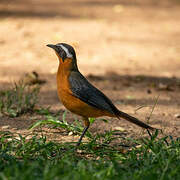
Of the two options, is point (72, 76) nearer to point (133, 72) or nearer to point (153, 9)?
point (133, 72)

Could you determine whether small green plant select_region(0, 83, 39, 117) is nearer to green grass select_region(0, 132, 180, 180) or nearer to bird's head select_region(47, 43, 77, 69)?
green grass select_region(0, 132, 180, 180)

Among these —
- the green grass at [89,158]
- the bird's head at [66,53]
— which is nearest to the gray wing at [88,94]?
the bird's head at [66,53]

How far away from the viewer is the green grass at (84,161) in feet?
12.9

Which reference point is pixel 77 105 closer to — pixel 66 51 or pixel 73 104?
pixel 73 104

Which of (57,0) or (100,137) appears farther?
(57,0)

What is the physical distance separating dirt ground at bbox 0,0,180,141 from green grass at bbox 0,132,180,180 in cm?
65

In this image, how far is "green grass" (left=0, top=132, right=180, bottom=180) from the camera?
392 centimetres

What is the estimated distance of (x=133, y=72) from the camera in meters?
9.33

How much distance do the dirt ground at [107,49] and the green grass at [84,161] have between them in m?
0.65

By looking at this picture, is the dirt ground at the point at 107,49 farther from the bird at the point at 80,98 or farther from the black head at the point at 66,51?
the black head at the point at 66,51

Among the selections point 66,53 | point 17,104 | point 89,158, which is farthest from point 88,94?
point 17,104

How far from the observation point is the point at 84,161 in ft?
14.6

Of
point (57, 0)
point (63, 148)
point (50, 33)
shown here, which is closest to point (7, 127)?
point (63, 148)

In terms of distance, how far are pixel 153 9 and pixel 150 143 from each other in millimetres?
12453
